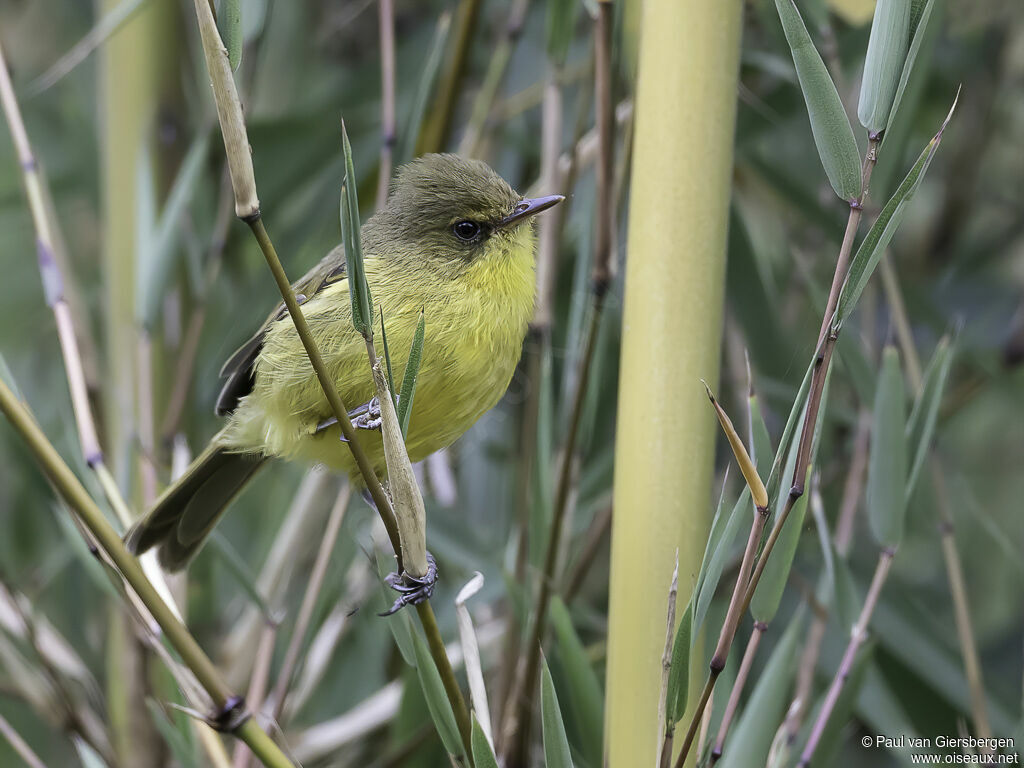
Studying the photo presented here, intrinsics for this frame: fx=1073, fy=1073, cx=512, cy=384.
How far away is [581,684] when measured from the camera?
149 centimetres

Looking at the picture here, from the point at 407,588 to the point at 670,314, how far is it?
1.33ft

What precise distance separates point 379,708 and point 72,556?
807mm

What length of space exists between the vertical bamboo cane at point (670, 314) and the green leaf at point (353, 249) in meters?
0.37

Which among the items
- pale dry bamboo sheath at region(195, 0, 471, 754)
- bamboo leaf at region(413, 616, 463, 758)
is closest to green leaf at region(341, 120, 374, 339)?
pale dry bamboo sheath at region(195, 0, 471, 754)

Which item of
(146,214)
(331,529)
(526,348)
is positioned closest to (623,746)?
(331,529)

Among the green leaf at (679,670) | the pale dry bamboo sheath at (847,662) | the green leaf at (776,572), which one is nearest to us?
the green leaf at (679,670)

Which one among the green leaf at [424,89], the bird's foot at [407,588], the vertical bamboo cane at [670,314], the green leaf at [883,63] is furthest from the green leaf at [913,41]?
the green leaf at [424,89]

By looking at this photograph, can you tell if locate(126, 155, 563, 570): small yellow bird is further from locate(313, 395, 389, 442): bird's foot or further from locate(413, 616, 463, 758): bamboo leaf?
locate(413, 616, 463, 758): bamboo leaf

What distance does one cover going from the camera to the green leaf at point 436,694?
1.05m

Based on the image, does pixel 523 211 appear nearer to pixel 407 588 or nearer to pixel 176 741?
pixel 407 588

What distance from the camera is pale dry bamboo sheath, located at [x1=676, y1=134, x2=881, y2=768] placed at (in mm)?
912

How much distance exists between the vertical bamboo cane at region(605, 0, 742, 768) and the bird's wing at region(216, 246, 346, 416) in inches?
23.3

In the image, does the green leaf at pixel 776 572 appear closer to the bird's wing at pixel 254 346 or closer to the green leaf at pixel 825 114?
the green leaf at pixel 825 114

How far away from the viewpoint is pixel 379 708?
204cm
